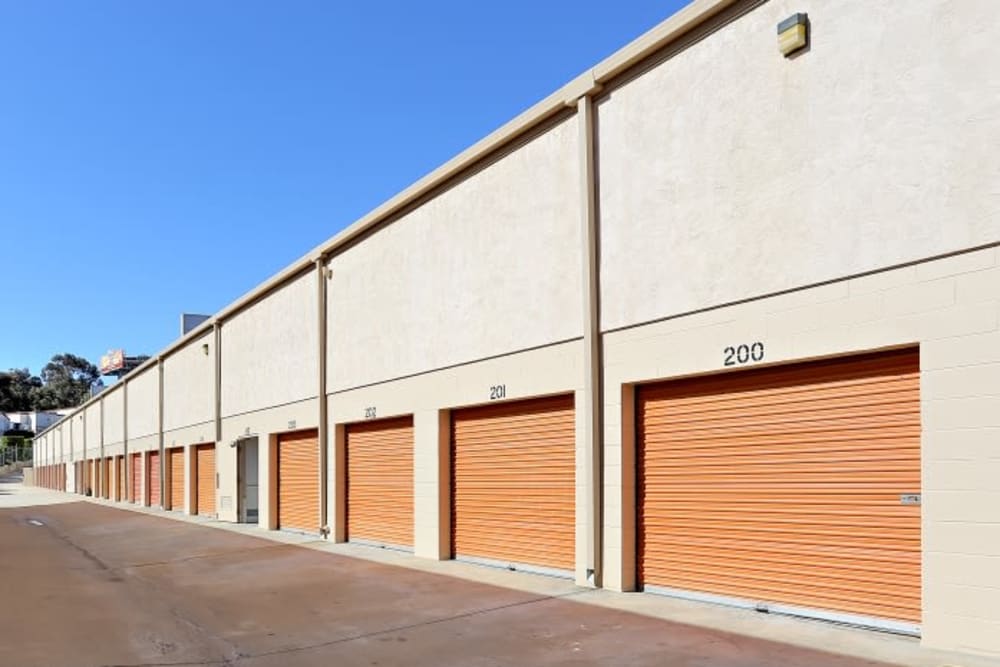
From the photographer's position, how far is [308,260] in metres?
22.5

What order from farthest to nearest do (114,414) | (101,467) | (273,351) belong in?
(101,467) → (114,414) → (273,351)

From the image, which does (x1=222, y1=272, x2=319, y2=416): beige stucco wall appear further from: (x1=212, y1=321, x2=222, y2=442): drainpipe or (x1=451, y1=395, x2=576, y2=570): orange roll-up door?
(x1=451, y1=395, x2=576, y2=570): orange roll-up door

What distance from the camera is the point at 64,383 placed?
169875 millimetres

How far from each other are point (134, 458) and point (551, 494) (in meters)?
38.5

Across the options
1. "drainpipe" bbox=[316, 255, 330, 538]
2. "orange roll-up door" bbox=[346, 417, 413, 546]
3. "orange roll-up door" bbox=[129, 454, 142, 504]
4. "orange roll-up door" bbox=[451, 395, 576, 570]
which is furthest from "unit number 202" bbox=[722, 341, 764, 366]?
"orange roll-up door" bbox=[129, 454, 142, 504]

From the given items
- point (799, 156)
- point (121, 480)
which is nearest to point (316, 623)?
point (799, 156)

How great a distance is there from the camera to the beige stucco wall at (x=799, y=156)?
26.6 ft

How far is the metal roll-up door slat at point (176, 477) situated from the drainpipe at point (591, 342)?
1100 inches

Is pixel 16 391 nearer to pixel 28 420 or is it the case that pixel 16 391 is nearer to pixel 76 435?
pixel 28 420

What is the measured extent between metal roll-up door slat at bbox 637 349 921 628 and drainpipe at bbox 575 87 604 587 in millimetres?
537

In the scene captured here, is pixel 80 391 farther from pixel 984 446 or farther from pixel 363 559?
pixel 984 446

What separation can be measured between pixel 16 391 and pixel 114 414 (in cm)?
12672

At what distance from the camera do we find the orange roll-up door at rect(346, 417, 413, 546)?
17562mm

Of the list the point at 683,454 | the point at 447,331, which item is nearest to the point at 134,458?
the point at 447,331
